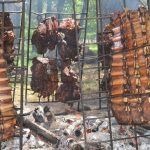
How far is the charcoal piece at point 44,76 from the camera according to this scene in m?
8.86

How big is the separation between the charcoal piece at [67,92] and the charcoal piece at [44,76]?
16 cm

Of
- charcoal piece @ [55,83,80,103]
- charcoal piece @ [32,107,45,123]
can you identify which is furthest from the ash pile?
charcoal piece @ [55,83,80,103]

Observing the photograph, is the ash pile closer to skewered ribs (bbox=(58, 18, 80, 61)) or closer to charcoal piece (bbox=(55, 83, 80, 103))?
charcoal piece (bbox=(55, 83, 80, 103))

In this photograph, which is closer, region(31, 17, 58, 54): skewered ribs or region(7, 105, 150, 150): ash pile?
region(7, 105, 150, 150): ash pile

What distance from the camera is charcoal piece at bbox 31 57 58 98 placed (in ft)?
29.1

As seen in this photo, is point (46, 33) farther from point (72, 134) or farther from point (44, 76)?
point (72, 134)

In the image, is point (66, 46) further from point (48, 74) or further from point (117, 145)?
point (117, 145)

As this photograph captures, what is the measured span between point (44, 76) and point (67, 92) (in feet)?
2.13

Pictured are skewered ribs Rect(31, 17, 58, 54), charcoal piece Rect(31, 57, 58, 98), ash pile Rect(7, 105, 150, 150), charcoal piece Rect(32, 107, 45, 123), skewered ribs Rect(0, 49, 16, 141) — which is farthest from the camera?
charcoal piece Rect(31, 57, 58, 98)

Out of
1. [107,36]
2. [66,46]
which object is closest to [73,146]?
[107,36]

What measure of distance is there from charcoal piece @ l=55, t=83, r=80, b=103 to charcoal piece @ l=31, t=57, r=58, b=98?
16 centimetres

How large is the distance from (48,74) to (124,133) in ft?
7.76

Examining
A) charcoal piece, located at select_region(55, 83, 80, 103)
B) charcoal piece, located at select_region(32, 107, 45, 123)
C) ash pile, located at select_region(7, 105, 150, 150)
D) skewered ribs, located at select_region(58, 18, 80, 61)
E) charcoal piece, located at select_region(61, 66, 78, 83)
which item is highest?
skewered ribs, located at select_region(58, 18, 80, 61)

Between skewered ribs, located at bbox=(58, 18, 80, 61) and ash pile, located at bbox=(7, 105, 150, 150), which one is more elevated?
skewered ribs, located at bbox=(58, 18, 80, 61)
